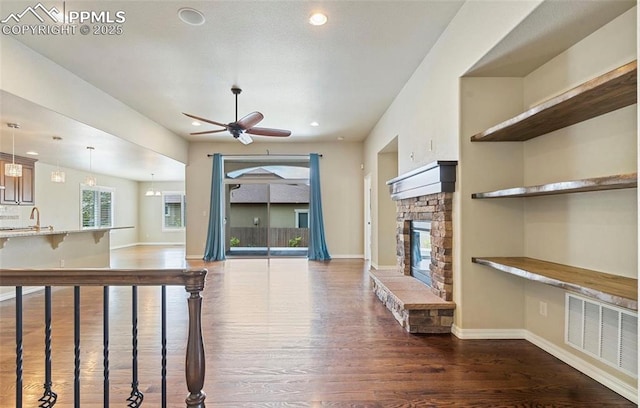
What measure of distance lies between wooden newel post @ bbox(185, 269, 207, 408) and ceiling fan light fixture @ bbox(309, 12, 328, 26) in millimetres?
2451

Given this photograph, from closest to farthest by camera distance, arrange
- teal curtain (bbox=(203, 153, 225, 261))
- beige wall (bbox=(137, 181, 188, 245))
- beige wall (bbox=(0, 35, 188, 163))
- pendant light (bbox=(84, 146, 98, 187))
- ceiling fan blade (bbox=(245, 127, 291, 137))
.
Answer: beige wall (bbox=(0, 35, 188, 163))
ceiling fan blade (bbox=(245, 127, 291, 137))
pendant light (bbox=(84, 146, 98, 187))
teal curtain (bbox=(203, 153, 225, 261))
beige wall (bbox=(137, 181, 188, 245))

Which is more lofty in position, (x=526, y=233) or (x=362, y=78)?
(x=362, y=78)

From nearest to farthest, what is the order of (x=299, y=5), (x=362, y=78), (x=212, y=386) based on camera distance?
(x=212, y=386), (x=299, y=5), (x=362, y=78)

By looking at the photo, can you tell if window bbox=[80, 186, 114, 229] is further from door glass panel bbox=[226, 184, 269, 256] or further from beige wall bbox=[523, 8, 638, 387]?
beige wall bbox=[523, 8, 638, 387]

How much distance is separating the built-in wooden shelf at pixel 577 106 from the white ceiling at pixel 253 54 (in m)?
1.21

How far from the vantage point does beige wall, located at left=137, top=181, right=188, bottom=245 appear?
12.2 m

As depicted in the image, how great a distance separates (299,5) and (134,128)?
4.19m

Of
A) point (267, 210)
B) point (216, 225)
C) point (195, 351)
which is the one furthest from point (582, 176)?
point (216, 225)

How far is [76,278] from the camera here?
1.54 metres

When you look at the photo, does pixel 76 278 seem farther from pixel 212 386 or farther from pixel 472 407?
pixel 472 407

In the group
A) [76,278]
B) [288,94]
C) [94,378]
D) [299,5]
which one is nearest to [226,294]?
[94,378]

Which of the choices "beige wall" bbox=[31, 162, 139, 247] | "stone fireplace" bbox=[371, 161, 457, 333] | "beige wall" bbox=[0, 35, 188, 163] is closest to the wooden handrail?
"stone fireplace" bbox=[371, 161, 457, 333]

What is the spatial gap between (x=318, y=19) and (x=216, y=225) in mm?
6023

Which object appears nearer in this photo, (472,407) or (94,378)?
(472,407)
